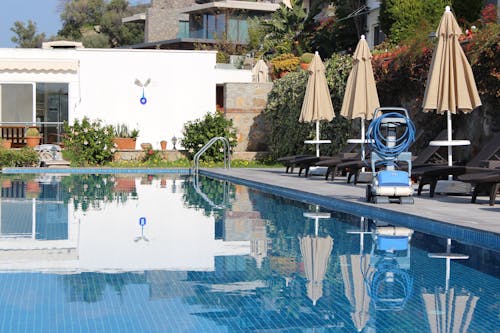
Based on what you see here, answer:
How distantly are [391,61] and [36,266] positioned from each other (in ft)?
41.4

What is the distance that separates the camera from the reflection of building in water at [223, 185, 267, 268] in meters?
8.97

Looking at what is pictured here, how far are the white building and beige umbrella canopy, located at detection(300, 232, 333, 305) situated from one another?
1771 cm

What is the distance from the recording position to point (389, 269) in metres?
7.78

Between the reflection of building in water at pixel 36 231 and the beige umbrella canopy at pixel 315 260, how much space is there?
2.19 metres

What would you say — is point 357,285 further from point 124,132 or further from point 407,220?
point 124,132

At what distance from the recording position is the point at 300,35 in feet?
143

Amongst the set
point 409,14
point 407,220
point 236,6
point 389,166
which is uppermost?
point 236,6

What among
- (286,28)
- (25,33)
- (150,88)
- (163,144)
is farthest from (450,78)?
(25,33)

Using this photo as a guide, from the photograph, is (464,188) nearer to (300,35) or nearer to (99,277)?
(99,277)

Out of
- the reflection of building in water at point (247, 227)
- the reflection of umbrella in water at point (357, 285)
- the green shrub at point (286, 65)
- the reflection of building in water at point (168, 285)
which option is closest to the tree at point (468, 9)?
the green shrub at point (286, 65)

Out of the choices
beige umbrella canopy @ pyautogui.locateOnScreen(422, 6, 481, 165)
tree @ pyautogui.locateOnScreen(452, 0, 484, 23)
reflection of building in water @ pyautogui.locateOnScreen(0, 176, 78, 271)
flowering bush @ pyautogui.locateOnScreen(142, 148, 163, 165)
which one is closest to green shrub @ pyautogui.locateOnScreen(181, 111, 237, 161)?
flowering bush @ pyautogui.locateOnScreen(142, 148, 163, 165)

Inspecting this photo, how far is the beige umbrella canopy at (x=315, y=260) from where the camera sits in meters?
6.71

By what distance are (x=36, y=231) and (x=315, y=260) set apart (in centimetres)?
410

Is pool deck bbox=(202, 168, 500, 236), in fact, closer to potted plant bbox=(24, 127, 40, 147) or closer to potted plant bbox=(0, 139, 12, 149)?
potted plant bbox=(0, 139, 12, 149)
